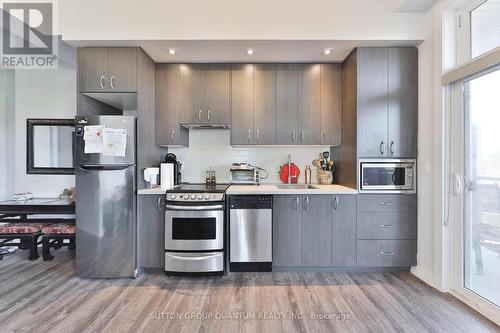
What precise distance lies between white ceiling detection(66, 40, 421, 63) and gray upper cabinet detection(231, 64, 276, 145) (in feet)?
0.49

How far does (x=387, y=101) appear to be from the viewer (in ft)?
8.57

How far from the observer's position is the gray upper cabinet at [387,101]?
2.60m

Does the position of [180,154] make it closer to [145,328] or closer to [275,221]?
[275,221]

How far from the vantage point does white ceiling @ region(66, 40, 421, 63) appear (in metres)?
2.50

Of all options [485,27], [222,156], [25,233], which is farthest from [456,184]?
[25,233]

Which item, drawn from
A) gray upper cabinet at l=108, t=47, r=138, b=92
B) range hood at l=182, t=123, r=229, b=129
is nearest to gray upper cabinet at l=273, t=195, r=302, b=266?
range hood at l=182, t=123, r=229, b=129

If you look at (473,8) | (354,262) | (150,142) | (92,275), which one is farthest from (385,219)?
(92,275)

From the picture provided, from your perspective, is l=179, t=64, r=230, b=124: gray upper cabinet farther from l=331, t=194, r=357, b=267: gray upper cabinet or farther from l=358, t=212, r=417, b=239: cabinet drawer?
l=358, t=212, r=417, b=239: cabinet drawer

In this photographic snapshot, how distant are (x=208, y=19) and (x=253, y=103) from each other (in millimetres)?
1018

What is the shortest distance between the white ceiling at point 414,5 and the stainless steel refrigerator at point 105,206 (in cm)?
301

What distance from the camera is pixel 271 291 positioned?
2285 millimetres

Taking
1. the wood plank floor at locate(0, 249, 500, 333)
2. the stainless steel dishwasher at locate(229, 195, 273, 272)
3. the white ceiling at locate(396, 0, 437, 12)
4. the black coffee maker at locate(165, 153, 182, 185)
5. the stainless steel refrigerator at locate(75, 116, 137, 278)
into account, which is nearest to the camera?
the wood plank floor at locate(0, 249, 500, 333)

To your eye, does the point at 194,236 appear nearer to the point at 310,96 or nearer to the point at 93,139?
the point at 93,139

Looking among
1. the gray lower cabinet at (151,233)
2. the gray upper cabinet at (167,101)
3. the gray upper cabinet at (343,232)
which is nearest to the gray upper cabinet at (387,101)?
the gray upper cabinet at (343,232)
